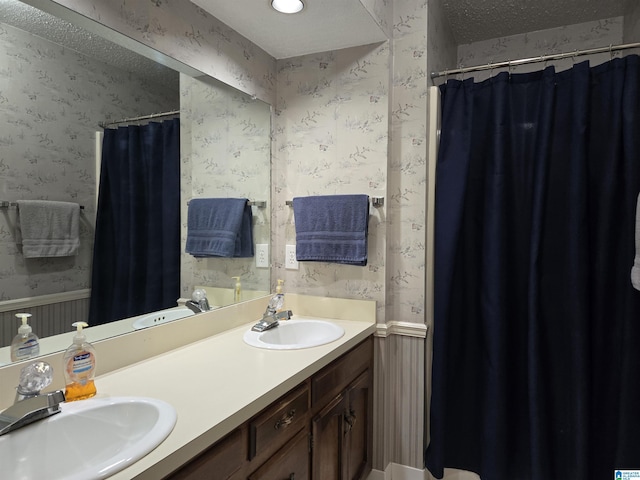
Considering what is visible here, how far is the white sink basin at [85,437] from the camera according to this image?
0.79 m

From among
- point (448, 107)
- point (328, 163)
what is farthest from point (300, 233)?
point (448, 107)

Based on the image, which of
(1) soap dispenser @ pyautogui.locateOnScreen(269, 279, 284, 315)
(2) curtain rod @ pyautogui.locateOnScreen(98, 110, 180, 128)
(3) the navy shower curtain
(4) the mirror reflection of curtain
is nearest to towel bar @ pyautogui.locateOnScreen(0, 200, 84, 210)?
(4) the mirror reflection of curtain

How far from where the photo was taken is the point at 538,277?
1.72m

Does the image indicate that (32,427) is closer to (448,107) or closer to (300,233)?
(300,233)

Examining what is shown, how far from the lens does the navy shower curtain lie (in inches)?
63.2

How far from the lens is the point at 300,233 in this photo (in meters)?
1.93

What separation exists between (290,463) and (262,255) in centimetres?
103

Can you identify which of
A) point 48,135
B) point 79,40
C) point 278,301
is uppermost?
point 79,40

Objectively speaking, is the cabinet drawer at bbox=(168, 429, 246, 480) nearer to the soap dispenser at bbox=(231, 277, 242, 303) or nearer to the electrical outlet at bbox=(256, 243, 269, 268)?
the soap dispenser at bbox=(231, 277, 242, 303)

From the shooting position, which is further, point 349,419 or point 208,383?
point 349,419

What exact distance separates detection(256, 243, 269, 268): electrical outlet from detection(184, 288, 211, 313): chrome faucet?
403 mm

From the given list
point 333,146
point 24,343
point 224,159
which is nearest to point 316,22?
point 333,146

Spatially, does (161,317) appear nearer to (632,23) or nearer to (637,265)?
(637,265)

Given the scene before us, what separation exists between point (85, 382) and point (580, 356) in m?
1.80
